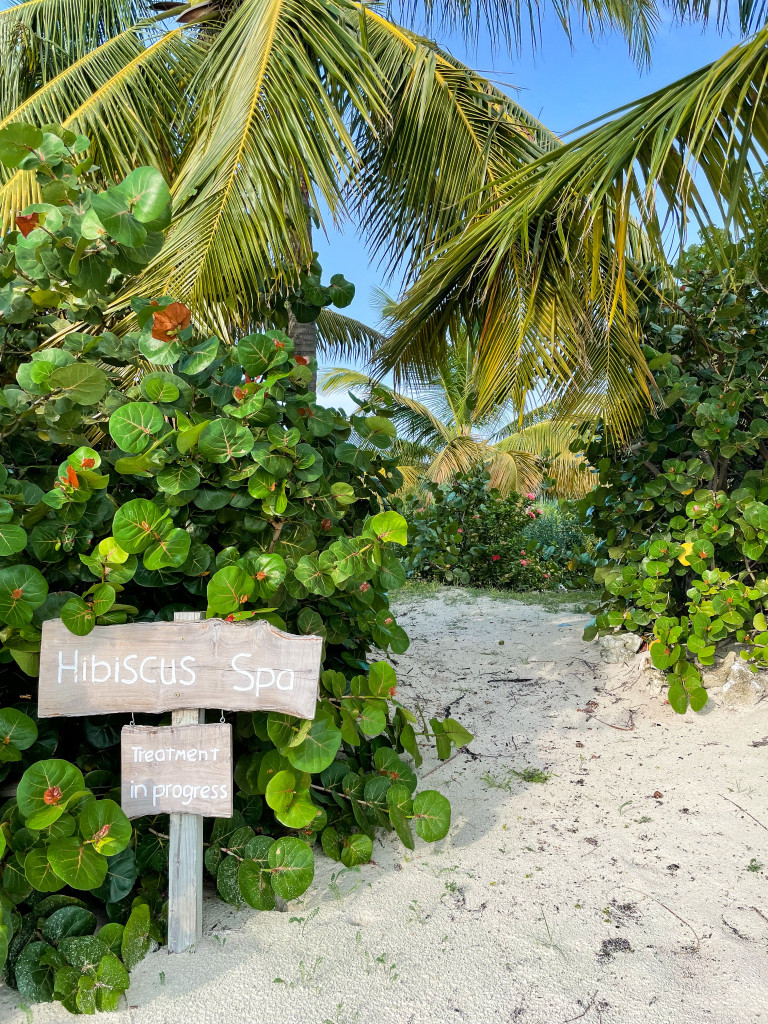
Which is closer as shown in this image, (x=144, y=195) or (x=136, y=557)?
(x=144, y=195)

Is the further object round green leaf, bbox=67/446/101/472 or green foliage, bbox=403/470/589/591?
green foliage, bbox=403/470/589/591

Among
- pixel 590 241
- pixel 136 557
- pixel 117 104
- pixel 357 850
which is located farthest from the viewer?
pixel 117 104

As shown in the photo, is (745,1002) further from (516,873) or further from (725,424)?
(725,424)

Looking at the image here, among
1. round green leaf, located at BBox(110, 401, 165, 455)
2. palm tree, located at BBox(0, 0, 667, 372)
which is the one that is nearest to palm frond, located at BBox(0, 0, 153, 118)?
palm tree, located at BBox(0, 0, 667, 372)

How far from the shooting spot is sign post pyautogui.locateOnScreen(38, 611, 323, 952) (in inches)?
62.2

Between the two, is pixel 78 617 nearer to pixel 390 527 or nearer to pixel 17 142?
pixel 390 527

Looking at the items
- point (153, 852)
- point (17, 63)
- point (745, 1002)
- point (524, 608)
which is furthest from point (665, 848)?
point (17, 63)

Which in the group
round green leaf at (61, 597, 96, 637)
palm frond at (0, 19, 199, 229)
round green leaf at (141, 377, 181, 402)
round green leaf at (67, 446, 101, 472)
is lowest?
round green leaf at (61, 597, 96, 637)

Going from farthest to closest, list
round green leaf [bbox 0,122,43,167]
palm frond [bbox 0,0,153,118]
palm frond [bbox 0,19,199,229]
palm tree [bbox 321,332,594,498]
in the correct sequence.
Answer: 1. palm tree [bbox 321,332,594,498]
2. palm frond [bbox 0,0,153,118]
3. palm frond [bbox 0,19,199,229]
4. round green leaf [bbox 0,122,43,167]

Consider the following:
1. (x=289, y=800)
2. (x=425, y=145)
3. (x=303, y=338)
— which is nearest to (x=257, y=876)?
(x=289, y=800)

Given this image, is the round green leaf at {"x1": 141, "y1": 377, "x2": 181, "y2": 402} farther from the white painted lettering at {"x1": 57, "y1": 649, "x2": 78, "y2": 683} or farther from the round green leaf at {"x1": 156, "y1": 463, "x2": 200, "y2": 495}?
the white painted lettering at {"x1": 57, "y1": 649, "x2": 78, "y2": 683}

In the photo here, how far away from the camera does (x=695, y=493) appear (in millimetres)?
3004

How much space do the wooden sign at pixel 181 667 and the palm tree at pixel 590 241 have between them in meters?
1.57

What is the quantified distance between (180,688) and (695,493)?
2.37 meters
